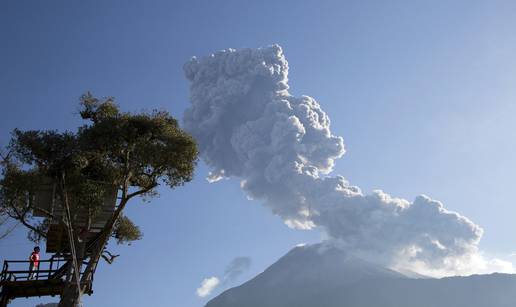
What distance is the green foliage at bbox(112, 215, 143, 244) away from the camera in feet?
80.7

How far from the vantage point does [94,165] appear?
22078 mm

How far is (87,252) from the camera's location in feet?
74.4

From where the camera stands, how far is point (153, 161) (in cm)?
2192

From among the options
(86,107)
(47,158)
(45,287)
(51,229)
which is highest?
(86,107)

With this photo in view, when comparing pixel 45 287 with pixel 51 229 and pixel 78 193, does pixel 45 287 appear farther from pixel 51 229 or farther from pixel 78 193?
pixel 78 193

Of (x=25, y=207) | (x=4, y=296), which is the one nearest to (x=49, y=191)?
(x=25, y=207)

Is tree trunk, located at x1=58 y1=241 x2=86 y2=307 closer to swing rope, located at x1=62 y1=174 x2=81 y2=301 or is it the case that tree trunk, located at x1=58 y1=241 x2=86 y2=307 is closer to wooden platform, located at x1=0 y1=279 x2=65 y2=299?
swing rope, located at x1=62 y1=174 x2=81 y2=301

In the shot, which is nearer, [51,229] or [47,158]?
[47,158]

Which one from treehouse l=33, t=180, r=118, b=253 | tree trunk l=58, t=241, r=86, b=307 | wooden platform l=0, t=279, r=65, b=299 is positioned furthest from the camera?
treehouse l=33, t=180, r=118, b=253

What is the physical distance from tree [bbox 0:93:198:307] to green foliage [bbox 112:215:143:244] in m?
2.02

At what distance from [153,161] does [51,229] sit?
5.67m

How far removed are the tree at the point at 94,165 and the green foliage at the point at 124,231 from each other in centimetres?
202

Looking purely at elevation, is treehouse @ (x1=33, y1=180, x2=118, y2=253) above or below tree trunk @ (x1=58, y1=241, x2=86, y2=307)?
above

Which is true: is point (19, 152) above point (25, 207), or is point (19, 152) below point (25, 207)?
above
